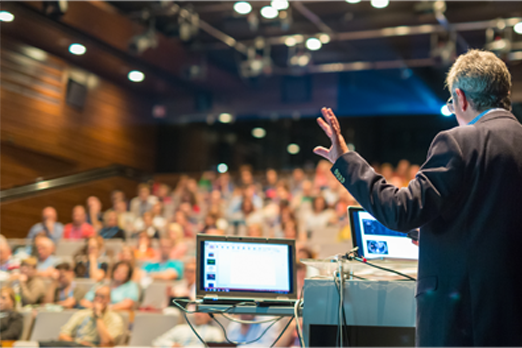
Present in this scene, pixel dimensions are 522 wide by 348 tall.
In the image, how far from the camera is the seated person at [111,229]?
245 inches

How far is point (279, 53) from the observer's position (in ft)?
29.7

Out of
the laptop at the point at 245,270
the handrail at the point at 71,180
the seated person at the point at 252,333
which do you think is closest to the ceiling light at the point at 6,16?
the handrail at the point at 71,180

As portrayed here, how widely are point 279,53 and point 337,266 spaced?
301 inches

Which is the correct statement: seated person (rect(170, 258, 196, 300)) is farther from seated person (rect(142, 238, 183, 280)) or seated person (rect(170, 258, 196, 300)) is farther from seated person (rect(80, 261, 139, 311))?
seated person (rect(142, 238, 183, 280))

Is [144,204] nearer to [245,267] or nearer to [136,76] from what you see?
[136,76]

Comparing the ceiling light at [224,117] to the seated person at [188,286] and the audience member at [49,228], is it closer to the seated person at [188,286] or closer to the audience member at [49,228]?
the audience member at [49,228]

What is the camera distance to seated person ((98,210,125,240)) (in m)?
Answer: 6.21

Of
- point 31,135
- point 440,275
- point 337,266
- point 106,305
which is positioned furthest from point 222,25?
point 440,275

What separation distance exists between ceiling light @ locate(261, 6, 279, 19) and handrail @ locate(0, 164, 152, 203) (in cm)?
339

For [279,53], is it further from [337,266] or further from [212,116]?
[337,266]

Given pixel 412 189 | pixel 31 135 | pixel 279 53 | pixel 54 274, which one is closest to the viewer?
pixel 412 189

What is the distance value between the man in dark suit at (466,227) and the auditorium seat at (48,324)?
10.5ft

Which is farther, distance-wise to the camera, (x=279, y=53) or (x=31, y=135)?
(x=279, y=53)

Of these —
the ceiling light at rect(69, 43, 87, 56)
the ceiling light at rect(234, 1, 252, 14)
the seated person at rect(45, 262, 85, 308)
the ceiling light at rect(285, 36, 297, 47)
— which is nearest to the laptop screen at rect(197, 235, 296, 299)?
the seated person at rect(45, 262, 85, 308)
